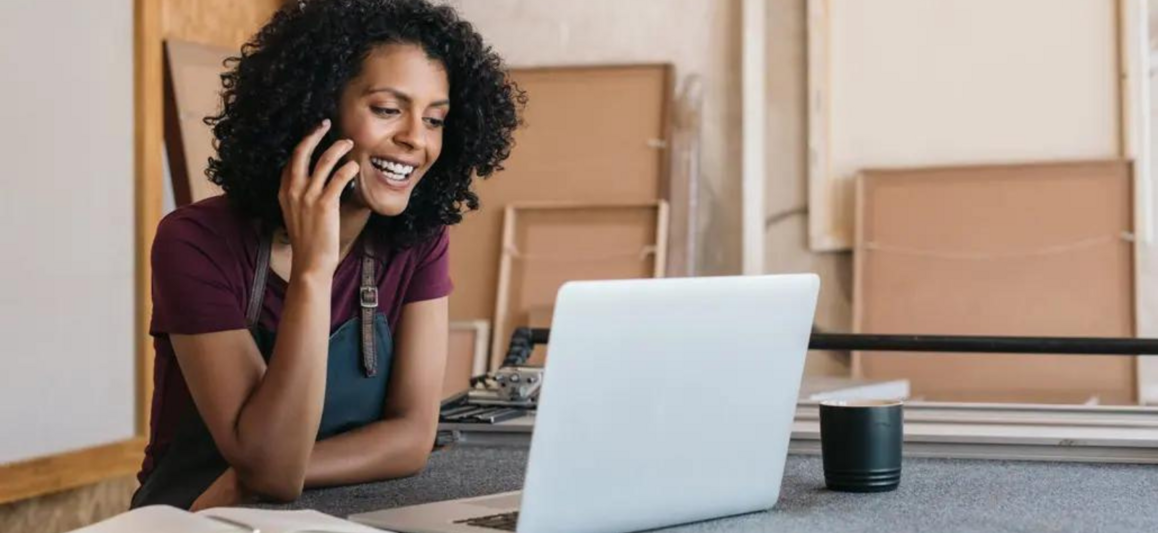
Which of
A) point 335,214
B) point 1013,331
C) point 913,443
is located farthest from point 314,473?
point 1013,331

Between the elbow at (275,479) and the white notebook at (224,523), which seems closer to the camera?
the white notebook at (224,523)

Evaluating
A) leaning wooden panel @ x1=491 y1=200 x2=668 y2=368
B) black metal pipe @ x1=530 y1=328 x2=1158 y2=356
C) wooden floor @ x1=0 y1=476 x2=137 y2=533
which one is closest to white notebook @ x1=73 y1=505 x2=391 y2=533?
black metal pipe @ x1=530 y1=328 x2=1158 y2=356

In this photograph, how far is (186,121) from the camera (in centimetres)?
416

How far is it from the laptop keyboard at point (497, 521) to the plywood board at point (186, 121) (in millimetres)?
2899

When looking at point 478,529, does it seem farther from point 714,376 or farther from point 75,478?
point 75,478

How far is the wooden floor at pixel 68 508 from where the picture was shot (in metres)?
Answer: 3.62

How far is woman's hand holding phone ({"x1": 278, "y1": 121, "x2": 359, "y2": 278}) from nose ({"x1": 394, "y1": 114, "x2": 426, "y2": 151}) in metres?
0.07

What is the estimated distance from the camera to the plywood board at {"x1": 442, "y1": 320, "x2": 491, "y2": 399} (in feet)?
15.5

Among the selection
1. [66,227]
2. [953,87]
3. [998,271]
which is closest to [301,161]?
[66,227]

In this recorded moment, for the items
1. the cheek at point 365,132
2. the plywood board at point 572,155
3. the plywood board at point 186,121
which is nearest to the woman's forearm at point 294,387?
the cheek at point 365,132

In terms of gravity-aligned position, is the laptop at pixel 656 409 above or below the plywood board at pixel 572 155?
below

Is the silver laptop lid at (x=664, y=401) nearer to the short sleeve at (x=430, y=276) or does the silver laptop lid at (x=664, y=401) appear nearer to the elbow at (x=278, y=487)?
the elbow at (x=278, y=487)

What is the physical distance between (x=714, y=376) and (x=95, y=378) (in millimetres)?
2830

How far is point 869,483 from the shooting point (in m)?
1.58
